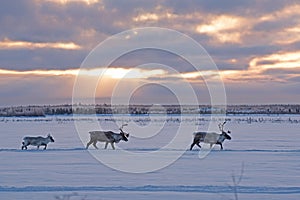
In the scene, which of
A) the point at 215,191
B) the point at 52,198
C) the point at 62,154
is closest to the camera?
the point at 52,198

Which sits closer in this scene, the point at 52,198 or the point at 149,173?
the point at 52,198

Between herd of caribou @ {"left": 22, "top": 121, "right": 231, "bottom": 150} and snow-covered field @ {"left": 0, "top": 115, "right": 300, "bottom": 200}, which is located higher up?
herd of caribou @ {"left": 22, "top": 121, "right": 231, "bottom": 150}

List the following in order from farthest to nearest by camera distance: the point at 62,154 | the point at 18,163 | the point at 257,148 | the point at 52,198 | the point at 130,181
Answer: the point at 257,148 < the point at 62,154 < the point at 18,163 < the point at 130,181 < the point at 52,198

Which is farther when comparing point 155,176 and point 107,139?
point 107,139

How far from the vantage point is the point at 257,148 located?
21.1 metres

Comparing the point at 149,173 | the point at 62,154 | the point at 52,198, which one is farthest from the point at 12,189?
the point at 62,154

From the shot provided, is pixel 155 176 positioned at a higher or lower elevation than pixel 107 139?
lower

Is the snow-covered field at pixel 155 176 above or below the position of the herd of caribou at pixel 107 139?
below

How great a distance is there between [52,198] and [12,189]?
157 centimetres

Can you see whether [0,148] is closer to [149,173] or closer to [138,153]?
[138,153]

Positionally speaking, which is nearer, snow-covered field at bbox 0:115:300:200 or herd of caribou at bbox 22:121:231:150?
snow-covered field at bbox 0:115:300:200

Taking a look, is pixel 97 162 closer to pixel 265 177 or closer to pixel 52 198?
pixel 265 177

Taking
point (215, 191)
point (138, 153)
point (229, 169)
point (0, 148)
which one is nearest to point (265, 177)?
point (229, 169)

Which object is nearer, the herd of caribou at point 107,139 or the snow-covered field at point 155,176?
the snow-covered field at point 155,176
